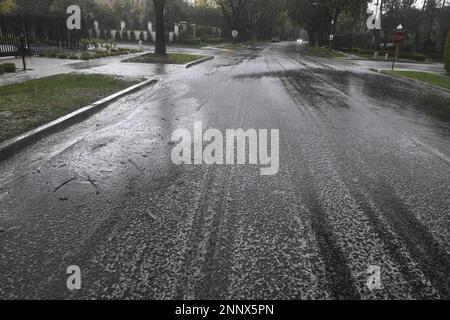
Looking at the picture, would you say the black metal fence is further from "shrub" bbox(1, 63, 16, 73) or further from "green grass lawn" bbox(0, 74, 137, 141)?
"green grass lawn" bbox(0, 74, 137, 141)

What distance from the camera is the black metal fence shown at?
62.7ft

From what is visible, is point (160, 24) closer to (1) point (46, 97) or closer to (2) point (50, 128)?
(1) point (46, 97)

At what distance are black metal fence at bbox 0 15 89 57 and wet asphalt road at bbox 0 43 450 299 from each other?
50.3ft

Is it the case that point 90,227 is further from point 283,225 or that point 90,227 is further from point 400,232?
point 400,232

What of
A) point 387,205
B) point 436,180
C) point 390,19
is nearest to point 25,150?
point 387,205

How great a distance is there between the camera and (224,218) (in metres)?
3.63

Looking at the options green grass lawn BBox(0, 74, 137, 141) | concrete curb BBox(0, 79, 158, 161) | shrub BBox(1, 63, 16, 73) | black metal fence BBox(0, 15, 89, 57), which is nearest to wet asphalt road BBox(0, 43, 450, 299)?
concrete curb BBox(0, 79, 158, 161)

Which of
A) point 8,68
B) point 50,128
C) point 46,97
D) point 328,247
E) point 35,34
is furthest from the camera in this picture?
point 35,34

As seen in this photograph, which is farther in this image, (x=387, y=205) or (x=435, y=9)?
(x=435, y=9)

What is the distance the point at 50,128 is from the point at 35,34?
21132 mm

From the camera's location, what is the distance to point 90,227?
3410 mm

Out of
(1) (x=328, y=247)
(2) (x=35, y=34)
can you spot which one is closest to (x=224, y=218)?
(1) (x=328, y=247)

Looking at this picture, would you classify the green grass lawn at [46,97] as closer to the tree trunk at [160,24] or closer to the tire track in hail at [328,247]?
the tire track in hail at [328,247]

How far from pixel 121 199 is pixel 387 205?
117 inches
